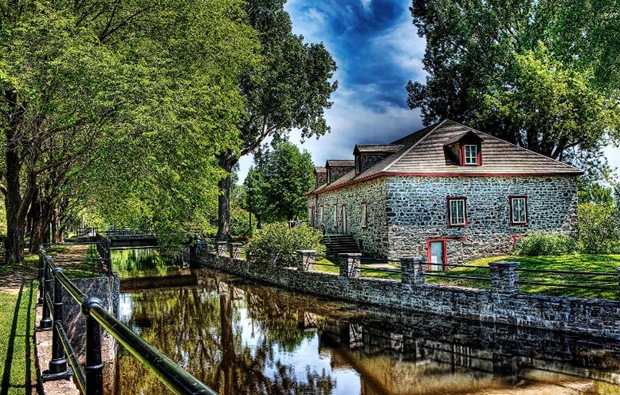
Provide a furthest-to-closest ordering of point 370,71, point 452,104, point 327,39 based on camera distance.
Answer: point 452,104
point 327,39
point 370,71

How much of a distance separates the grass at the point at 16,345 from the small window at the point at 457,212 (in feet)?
62.4

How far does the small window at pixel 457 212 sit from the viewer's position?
2405 centimetres

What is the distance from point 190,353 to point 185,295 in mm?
9377

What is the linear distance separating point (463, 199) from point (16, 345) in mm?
21259

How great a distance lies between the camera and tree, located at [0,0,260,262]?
12.5 meters

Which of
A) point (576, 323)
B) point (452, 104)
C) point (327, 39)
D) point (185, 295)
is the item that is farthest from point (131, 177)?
point (452, 104)

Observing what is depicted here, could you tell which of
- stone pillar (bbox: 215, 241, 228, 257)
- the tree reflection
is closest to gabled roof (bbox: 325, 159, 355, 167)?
stone pillar (bbox: 215, 241, 228, 257)

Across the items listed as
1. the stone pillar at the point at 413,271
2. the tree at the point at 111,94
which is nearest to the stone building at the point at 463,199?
the stone pillar at the point at 413,271

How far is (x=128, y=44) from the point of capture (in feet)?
56.9

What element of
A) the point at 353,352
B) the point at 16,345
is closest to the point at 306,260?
the point at 353,352

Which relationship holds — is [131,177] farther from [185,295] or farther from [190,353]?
[185,295]

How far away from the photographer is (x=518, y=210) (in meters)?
24.5

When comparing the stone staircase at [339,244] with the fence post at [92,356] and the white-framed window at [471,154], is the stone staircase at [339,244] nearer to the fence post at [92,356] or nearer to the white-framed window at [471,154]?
the white-framed window at [471,154]

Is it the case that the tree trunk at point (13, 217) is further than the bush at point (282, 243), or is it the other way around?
the bush at point (282, 243)
